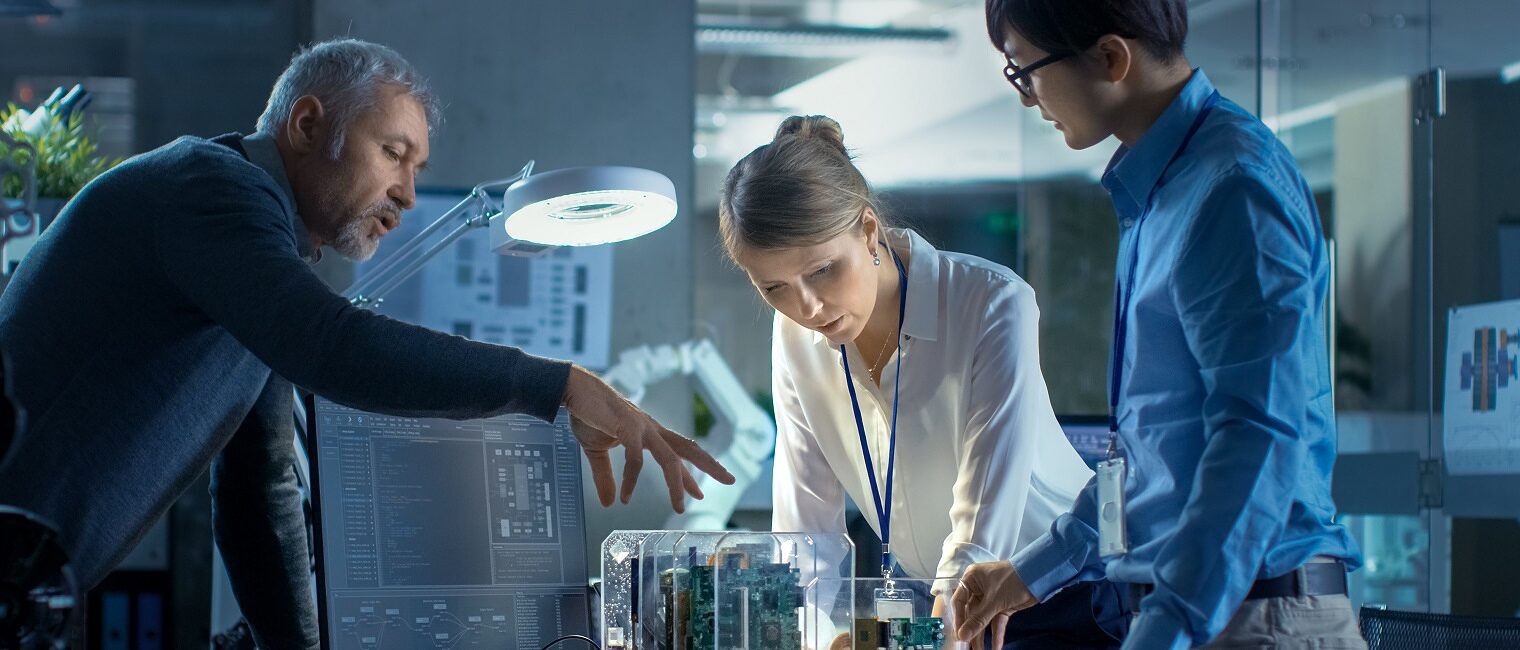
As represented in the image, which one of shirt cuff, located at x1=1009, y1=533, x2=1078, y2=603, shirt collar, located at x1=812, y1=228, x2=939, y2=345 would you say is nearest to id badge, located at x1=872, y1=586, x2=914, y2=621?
shirt cuff, located at x1=1009, y1=533, x2=1078, y2=603

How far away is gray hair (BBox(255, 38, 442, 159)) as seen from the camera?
175 cm

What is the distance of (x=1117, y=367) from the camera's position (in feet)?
4.13

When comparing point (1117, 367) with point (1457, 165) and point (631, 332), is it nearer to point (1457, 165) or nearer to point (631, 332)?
point (631, 332)

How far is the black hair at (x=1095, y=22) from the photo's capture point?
3.86 feet

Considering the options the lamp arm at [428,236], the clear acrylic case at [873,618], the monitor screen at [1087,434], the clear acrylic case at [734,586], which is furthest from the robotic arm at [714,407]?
the clear acrylic case at [873,618]

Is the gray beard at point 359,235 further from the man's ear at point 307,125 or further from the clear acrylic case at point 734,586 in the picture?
the clear acrylic case at point 734,586

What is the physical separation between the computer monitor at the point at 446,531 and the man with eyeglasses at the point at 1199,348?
2.36 feet

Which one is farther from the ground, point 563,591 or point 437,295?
point 437,295

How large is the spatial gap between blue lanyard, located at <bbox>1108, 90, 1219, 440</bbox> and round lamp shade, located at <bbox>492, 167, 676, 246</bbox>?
724mm

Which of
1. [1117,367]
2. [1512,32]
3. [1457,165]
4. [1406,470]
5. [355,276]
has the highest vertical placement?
[1512,32]

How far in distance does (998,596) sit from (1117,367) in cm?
29

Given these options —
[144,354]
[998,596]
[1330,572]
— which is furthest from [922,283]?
[144,354]

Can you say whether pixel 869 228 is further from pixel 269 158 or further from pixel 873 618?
pixel 269 158

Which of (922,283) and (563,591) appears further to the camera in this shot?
(922,283)
